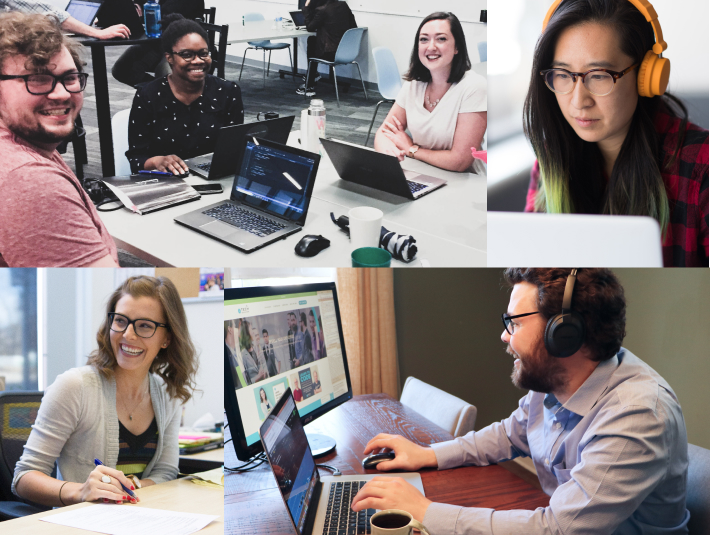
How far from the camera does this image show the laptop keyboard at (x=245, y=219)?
1435 millimetres

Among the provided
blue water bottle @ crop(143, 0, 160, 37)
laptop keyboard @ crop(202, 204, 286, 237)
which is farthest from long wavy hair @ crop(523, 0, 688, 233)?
blue water bottle @ crop(143, 0, 160, 37)

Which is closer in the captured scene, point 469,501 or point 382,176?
point 469,501

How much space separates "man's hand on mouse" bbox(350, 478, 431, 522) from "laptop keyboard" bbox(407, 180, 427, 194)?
72cm

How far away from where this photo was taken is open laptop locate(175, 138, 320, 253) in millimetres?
1428

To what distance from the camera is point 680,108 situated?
4.10 feet

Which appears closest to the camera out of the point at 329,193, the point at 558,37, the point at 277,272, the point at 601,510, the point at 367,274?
the point at 601,510

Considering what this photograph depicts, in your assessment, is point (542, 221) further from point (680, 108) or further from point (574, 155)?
point (680, 108)

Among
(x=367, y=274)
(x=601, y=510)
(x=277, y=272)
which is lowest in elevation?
(x=601, y=510)

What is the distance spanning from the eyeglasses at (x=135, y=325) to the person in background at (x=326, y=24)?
0.86 metres

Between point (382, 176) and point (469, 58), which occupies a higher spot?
point (469, 58)

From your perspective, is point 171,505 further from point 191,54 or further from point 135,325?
point 191,54

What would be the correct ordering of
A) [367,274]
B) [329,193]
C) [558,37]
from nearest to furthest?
[558,37] < [329,193] < [367,274]

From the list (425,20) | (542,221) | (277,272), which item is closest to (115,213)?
(277,272)

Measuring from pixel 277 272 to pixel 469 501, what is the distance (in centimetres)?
69
